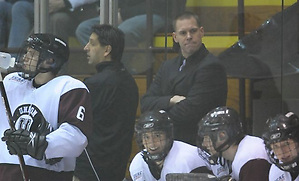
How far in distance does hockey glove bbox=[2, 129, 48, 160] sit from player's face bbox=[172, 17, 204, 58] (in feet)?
2.82

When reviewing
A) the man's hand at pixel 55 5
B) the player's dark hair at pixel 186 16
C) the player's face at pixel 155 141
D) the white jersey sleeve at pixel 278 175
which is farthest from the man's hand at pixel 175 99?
the man's hand at pixel 55 5

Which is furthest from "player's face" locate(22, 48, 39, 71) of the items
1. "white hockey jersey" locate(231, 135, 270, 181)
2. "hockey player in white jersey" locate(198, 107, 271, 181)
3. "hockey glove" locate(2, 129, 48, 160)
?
"white hockey jersey" locate(231, 135, 270, 181)

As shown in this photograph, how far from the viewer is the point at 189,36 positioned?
4.51m

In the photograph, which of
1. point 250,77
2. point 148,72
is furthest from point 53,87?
point 250,77

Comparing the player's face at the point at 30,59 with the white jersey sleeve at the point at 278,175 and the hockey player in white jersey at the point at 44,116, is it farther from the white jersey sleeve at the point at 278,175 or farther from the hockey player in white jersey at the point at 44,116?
the white jersey sleeve at the point at 278,175

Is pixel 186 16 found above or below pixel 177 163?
above

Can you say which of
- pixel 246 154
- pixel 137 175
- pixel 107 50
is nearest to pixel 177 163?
pixel 137 175

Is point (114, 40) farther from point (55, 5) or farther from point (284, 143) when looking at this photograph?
point (284, 143)

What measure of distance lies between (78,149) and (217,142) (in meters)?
0.70

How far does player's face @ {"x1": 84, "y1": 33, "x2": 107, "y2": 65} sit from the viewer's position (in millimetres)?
4922

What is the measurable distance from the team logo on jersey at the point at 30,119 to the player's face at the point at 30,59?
208 millimetres

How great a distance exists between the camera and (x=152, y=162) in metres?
4.39

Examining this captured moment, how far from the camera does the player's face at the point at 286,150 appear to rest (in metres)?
3.80

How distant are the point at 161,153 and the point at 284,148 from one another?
740mm
